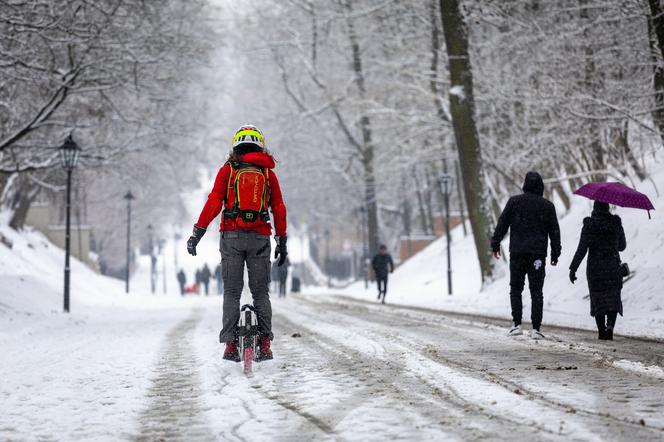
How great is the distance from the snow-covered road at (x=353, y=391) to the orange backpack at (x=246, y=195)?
127 centimetres

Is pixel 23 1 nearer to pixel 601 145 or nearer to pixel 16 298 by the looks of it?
pixel 16 298

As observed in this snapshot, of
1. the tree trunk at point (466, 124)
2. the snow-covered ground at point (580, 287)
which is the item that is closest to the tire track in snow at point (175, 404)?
the snow-covered ground at point (580, 287)

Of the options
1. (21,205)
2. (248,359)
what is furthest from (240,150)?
(21,205)

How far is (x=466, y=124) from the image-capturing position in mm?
18312

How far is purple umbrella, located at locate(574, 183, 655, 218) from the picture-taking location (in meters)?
8.80

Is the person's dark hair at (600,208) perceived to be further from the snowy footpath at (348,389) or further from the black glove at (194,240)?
the black glove at (194,240)

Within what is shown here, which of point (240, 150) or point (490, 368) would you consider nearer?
point (490, 368)

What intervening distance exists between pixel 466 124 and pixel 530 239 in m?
9.56

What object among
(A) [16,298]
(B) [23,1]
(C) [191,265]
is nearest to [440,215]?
(A) [16,298]

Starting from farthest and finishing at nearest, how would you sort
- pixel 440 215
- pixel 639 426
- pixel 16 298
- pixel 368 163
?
pixel 440 215 → pixel 368 163 → pixel 16 298 → pixel 639 426

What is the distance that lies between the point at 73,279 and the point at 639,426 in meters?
25.8

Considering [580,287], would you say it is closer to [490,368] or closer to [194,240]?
[490,368]

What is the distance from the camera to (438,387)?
208 inches

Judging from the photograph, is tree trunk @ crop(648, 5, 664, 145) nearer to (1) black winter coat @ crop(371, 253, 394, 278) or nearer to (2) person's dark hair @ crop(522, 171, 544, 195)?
(2) person's dark hair @ crop(522, 171, 544, 195)
